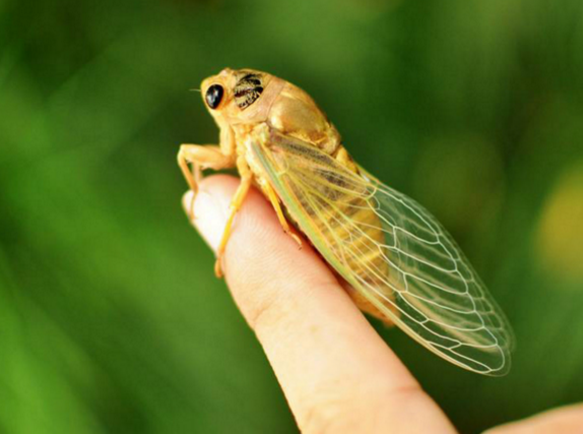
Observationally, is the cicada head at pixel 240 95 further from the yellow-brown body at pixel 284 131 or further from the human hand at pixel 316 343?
the human hand at pixel 316 343

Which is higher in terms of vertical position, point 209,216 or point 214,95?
point 214,95

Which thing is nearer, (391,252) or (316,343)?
A: (316,343)

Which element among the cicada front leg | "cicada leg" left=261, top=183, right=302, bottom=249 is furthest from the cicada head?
"cicada leg" left=261, top=183, right=302, bottom=249

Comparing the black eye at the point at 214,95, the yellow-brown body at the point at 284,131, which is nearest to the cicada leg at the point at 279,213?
the yellow-brown body at the point at 284,131

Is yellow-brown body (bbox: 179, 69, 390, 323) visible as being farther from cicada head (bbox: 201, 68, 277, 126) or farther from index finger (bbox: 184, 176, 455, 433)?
index finger (bbox: 184, 176, 455, 433)

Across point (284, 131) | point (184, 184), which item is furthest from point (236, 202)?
point (184, 184)

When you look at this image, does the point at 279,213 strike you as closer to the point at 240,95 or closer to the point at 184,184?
the point at 240,95

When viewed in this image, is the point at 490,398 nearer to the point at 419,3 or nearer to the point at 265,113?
the point at 265,113
